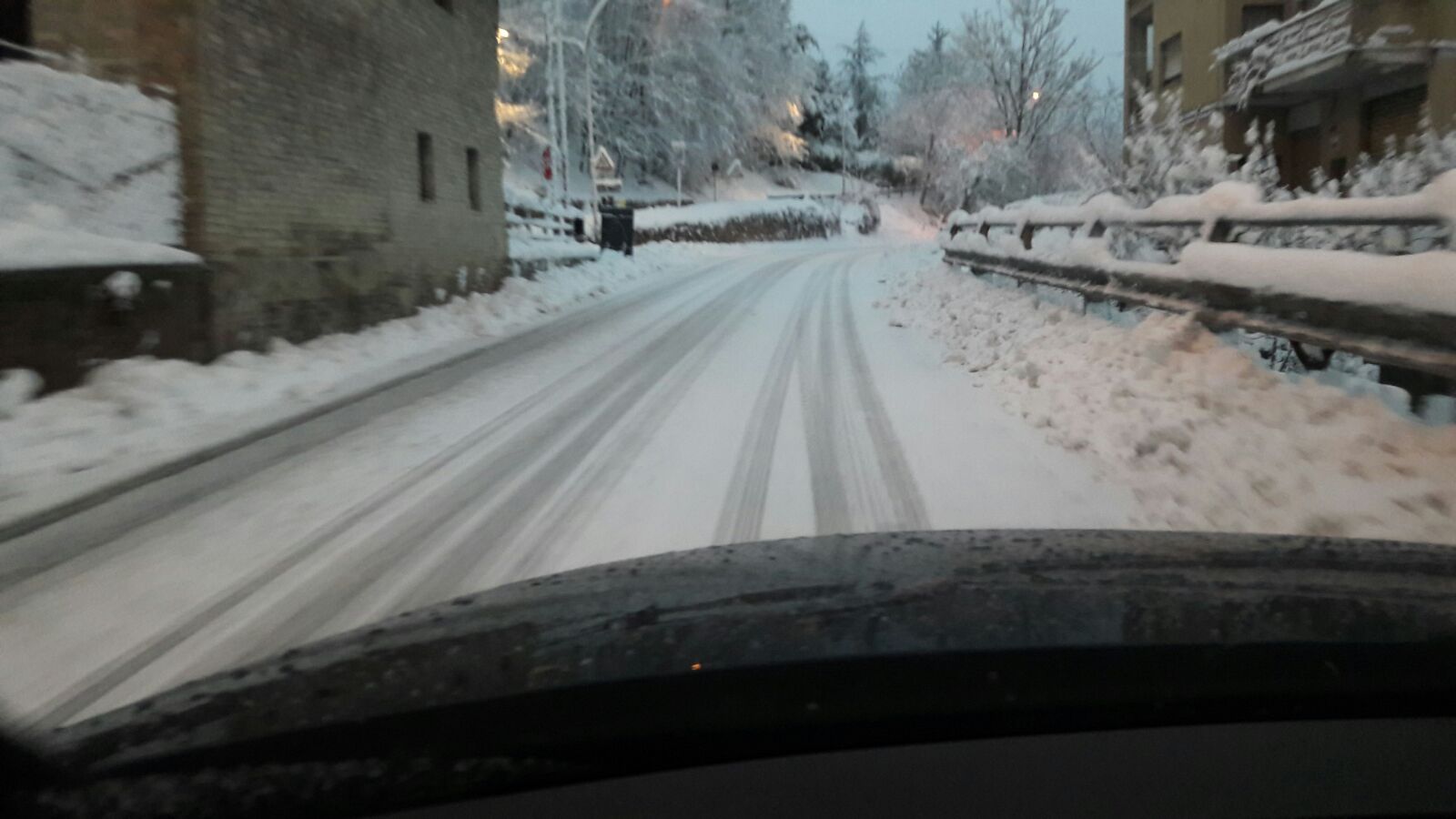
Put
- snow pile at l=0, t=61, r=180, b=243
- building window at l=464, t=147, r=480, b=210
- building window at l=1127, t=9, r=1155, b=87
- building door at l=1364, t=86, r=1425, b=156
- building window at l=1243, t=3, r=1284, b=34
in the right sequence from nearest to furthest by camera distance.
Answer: snow pile at l=0, t=61, r=180, b=243 < building window at l=464, t=147, r=480, b=210 < building door at l=1364, t=86, r=1425, b=156 < building window at l=1243, t=3, r=1284, b=34 < building window at l=1127, t=9, r=1155, b=87

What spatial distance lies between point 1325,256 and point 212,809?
6.88m

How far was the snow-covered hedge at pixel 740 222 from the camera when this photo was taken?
44.8m

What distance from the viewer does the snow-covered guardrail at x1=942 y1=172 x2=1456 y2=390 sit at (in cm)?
554

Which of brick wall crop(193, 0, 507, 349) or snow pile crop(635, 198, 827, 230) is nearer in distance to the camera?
brick wall crop(193, 0, 507, 349)

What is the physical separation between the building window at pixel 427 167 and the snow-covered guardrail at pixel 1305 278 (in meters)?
10.1

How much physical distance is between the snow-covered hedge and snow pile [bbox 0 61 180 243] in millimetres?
32527

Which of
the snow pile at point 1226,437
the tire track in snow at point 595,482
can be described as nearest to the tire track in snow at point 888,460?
the snow pile at point 1226,437

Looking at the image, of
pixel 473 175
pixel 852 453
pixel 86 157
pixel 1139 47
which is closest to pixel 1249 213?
pixel 852 453

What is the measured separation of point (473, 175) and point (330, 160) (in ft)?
20.1

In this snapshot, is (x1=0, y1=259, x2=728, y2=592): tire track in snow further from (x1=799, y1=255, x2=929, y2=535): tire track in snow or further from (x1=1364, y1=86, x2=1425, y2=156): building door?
(x1=1364, y1=86, x2=1425, y2=156): building door

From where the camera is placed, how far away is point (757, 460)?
22.9 feet

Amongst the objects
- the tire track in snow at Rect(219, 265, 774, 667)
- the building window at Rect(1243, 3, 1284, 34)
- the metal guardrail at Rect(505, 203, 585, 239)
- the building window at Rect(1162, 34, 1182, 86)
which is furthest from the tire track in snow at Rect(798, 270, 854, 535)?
the building window at Rect(1162, 34, 1182, 86)

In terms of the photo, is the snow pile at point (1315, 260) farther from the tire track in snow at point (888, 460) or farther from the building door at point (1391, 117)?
the building door at point (1391, 117)

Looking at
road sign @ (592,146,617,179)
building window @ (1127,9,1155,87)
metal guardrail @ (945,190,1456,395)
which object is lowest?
metal guardrail @ (945,190,1456,395)
